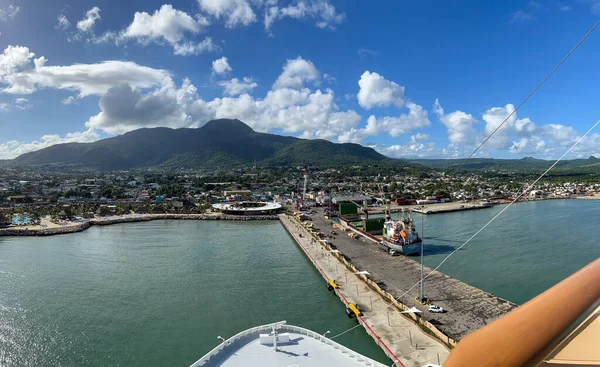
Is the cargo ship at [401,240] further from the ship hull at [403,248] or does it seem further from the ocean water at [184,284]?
the ocean water at [184,284]

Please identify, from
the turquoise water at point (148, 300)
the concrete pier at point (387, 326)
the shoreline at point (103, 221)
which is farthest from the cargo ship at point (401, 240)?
the shoreline at point (103, 221)

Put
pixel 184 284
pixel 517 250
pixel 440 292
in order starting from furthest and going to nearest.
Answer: pixel 517 250
pixel 184 284
pixel 440 292

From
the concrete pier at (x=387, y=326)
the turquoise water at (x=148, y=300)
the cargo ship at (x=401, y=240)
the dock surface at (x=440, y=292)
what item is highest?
the cargo ship at (x=401, y=240)

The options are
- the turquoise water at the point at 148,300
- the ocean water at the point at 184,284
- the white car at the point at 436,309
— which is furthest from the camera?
the white car at the point at 436,309

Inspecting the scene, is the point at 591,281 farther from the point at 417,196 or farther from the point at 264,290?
the point at 417,196

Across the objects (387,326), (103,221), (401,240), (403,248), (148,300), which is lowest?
(148,300)

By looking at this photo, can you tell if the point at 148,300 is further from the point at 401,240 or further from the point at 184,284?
the point at 401,240

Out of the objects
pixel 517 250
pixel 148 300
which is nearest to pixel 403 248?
pixel 517 250
